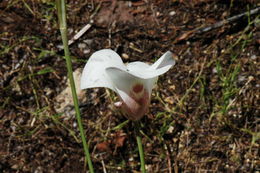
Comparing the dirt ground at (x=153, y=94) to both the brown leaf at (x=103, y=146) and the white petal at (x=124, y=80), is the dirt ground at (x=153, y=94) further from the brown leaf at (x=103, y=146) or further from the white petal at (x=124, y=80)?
the white petal at (x=124, y=80)

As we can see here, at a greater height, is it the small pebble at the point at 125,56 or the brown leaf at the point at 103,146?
the small pebble at the point at 125,56

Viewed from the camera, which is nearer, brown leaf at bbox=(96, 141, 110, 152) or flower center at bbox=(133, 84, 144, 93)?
flower center at bbox=(133, 84, 144, 93)

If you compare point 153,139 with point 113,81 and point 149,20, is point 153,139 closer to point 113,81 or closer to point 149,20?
point 149,20

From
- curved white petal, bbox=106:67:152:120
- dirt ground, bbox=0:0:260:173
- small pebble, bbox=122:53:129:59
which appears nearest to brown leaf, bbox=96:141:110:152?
dirt ground, bbox=0:0:260:173

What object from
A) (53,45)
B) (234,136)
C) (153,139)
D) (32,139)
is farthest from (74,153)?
(234,136)

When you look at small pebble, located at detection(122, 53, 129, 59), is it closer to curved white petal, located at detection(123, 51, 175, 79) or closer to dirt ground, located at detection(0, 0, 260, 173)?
Answer: dirt ground, located at detection(0, 0, 260, 173)

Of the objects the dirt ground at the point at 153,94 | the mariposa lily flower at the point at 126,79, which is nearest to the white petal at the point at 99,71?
the mariposa lily flower at the point at 126,79

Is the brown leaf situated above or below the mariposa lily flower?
below
